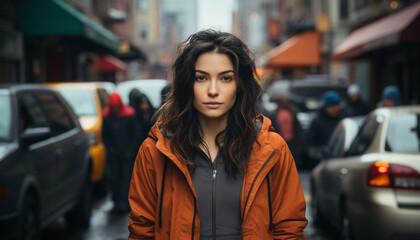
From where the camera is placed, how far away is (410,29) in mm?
14297

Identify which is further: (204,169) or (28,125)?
(28,125)

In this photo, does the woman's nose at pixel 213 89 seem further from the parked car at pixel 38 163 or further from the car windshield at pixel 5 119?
the car windshield at pixel 5 119

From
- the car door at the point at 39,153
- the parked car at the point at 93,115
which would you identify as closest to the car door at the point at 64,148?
the car door at the point at 39,153

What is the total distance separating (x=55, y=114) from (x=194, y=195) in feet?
18.0

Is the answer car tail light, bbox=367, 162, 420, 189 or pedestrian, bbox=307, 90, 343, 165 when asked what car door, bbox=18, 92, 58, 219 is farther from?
pedestrian, bbox=307, 90, 343, 165

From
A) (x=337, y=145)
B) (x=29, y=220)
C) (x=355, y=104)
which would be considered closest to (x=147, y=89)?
(x=355, y=104)

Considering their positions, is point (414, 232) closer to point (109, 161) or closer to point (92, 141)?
point (109, 161)

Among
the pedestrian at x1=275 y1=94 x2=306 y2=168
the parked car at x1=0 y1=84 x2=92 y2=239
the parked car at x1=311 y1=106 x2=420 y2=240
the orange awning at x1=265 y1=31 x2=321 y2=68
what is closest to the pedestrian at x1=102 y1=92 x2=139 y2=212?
the parked car at x1=0 y1=84 x2=92 y2=239

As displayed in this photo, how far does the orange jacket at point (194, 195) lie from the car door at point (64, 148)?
451 centimetres

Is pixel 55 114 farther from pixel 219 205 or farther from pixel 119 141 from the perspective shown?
pixel 219 205

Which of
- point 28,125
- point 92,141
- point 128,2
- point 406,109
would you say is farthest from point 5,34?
point 128,2

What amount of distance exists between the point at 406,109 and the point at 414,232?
141cm

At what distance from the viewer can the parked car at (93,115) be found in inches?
427

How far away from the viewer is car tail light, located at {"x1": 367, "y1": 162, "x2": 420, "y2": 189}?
5.43m
